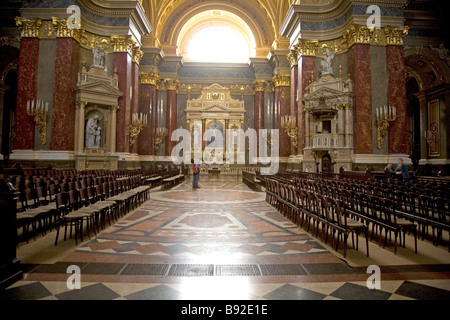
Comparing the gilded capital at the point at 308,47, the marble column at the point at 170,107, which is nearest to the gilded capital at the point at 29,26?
the marble column at the point at 170,107

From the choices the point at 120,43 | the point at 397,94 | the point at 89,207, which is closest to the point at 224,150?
the point at 120,43

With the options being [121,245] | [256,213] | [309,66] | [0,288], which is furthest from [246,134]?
[0,288]

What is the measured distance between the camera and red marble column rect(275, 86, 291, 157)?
22203 mm

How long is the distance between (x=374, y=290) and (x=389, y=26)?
16.4m

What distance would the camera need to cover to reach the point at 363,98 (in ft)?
48.3

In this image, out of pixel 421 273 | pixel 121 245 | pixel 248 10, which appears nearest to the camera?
pixel 421 273

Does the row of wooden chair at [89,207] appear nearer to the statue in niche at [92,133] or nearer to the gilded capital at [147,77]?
the statue in niche at [92,133]

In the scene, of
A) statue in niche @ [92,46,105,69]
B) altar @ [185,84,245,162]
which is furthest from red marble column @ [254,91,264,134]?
statue in niche @ [92,46,105,69]

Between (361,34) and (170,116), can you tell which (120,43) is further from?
(361,34)

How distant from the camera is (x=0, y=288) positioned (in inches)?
104

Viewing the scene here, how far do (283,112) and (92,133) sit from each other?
47.2 ft

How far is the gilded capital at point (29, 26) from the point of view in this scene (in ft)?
46.6

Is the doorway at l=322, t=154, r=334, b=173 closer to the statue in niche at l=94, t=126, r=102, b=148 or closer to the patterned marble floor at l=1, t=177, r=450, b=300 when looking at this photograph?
the patterned marble floor at l=1, t=177, r=450, b=300

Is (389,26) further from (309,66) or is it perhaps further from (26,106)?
(26,106)
